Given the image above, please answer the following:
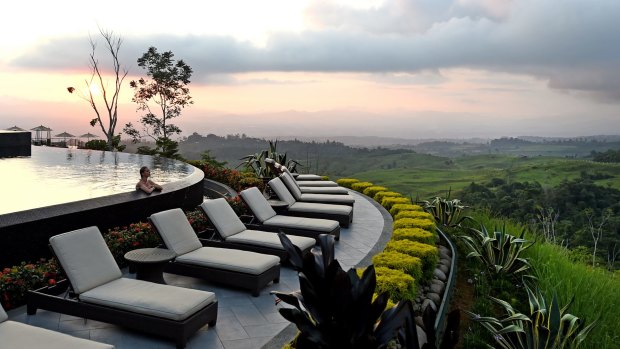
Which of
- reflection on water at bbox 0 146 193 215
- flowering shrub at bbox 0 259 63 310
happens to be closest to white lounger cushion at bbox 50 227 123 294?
flowering shrub at bbox 0 259 63 310

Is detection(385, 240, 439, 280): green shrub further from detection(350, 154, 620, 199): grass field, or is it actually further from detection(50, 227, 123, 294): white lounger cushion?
detection(350, 154, 620, 199): grass field

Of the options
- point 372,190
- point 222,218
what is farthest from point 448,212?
point 222,218

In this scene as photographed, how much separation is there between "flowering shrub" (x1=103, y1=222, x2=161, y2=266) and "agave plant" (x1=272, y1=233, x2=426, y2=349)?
195 inches

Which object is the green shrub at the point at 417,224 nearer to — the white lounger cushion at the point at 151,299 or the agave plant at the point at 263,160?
the white lounger cushion at the point at 151,299

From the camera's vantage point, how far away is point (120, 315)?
5000 mm

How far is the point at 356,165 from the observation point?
75625mm

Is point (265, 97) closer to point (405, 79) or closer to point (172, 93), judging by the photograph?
point (405, 79)

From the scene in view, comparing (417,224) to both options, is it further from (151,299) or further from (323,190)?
(151,299)

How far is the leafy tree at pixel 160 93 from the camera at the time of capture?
1300 inches

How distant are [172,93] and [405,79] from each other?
745 inches

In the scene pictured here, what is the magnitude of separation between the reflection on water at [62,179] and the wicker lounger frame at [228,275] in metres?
Result: 3.76

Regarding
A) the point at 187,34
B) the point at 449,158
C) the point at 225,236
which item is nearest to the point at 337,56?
the point at 187,34

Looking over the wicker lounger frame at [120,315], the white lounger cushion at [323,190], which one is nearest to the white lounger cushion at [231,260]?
the wicker lounger frame at [120,315]

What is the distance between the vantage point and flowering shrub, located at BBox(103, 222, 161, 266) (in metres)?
7.17
